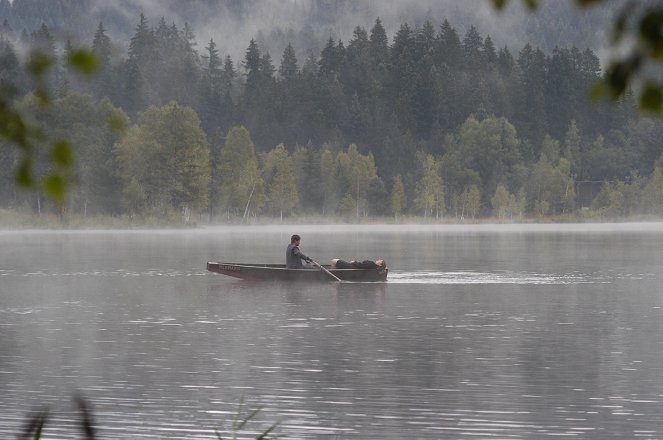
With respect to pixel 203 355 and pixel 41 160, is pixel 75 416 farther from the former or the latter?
pixel 41 160

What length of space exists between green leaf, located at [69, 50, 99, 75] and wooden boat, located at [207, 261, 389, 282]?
41.5 metres

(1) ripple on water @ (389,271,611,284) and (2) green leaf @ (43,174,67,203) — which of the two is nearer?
(2) green leaf @ (43,174,67,203)

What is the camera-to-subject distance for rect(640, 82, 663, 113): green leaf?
3264mm

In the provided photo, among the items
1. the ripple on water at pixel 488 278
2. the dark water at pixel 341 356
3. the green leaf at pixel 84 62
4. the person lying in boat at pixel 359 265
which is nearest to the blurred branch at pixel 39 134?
the green leaf at pixel 84 62

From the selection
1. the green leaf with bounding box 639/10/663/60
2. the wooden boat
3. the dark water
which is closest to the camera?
the green leaf with bounding box 639/10/663/60

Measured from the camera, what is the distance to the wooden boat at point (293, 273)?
45.3 metres

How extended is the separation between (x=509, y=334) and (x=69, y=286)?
23578 mm

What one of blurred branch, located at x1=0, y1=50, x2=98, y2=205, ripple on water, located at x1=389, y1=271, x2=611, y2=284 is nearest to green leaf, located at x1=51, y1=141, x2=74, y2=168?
blurred branch, located at x1=0, y1=50, x2=98, y2=205

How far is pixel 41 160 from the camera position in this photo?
139 meters

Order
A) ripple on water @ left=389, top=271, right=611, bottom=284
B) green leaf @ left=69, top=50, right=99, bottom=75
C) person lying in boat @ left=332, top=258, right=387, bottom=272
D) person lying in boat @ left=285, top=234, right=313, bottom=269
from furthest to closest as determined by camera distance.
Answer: ripple on water @ left=389, top=271, right=611, bottom=284
person lying in boat @ left=332, top=258, right=387, bottom=272
person lying in boat @ left=285, top=234, right=313, bottom=269
green leaf @ left=69, top=50, right=99, bottom=75

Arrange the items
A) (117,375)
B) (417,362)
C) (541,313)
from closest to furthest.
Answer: (117,375) < (417,362) < (541,313)

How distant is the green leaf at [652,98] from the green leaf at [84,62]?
162 cm

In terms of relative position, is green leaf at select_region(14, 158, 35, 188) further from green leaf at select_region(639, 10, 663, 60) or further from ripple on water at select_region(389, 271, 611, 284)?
ripple on water at select_region(389, 271, 611, 284)

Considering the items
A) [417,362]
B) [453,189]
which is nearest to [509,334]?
[417,362]
